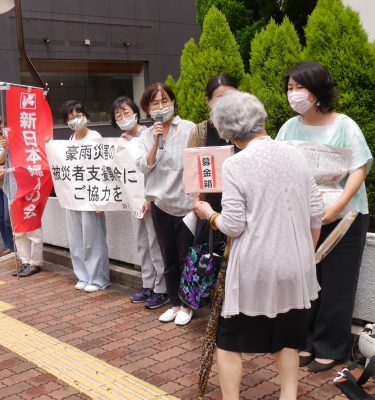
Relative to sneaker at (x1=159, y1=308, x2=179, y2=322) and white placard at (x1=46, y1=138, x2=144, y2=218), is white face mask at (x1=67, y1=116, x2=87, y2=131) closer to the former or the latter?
white placard at (x1=46, y1=138, x2=144, y2=218)

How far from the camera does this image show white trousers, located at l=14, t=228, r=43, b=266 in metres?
6.40

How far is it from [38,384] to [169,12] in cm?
1816

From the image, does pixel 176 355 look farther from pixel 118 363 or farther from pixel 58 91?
pixel 58 91

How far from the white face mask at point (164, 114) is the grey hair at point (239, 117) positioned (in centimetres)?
167

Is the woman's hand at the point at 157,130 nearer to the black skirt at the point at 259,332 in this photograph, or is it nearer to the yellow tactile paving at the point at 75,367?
the yellow tactile paving at the point at 75,367

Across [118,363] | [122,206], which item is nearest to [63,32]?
[122,206]

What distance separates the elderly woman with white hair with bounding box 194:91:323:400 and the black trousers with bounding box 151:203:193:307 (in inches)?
67.4

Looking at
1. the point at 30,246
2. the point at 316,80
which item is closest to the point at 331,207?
the point at 316,80

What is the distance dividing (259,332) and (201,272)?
63cm

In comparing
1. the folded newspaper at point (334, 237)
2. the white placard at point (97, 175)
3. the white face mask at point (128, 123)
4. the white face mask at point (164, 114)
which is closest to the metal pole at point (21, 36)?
the white placard at point (97, 175)

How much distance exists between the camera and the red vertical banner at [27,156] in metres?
6.08

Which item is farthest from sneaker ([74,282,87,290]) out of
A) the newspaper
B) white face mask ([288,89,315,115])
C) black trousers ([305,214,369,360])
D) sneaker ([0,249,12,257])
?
white face mask ([288,89,315,115])

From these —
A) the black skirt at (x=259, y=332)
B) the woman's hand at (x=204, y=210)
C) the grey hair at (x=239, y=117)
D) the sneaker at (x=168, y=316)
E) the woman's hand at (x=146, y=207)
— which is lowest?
the sneaker at (x=168, y=316)

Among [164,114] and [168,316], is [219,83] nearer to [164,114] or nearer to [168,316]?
[164,114]
